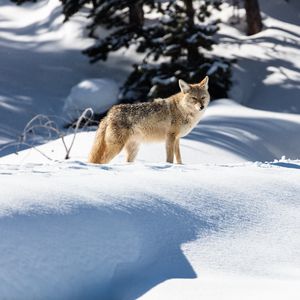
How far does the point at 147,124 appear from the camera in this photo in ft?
29.2

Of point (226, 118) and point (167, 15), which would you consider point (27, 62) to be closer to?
point (167, 15)

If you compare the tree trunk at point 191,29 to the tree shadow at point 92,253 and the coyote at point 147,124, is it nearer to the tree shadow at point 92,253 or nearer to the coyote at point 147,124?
the coyote at point 147,124

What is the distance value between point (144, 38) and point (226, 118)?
7.35 metres

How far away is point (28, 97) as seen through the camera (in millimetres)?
22062

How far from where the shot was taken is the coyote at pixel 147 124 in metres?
8.77

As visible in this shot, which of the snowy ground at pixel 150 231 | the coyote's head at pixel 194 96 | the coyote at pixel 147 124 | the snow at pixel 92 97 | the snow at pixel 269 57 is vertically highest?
the snowy ground at pixel 150 231

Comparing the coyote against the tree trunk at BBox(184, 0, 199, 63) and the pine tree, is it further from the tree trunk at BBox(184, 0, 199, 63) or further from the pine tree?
the tree trunk at BBox(184, 0, 199, 63)

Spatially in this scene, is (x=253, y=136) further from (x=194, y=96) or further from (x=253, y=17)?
(x=253, y=17)

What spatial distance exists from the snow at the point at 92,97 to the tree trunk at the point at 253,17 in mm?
5409

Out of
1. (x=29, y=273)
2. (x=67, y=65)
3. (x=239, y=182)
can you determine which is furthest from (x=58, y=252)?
(x=67, y=65)

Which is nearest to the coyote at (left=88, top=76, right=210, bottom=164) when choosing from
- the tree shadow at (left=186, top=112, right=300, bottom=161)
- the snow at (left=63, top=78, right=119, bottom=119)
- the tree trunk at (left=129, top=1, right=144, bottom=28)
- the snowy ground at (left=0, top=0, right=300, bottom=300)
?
the snowy ground at (left=0, top=0, right=300, bottom=300)

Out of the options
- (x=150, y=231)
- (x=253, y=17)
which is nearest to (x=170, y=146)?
(x=150, y=231)

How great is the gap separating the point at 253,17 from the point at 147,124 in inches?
618

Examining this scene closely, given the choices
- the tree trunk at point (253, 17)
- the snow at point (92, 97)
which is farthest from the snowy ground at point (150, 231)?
the tree trunk at point (253, 17)
